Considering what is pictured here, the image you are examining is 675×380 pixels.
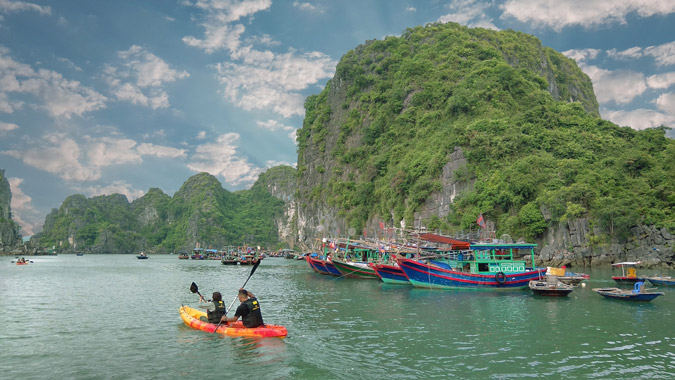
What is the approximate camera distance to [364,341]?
13445 millimetres

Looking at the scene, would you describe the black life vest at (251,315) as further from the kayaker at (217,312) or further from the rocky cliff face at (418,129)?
the rocky cliff face at (418,129)

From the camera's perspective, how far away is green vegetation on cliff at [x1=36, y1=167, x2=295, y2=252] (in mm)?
156375

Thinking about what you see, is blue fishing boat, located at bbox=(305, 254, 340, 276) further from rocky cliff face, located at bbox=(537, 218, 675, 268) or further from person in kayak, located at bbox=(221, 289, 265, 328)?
person in kayak, located at bbox=(221, 289, 265, 328)

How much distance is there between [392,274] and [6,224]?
127955mm

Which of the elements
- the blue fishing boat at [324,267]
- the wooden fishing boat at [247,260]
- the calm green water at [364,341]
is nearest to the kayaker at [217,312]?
the calm green water at [364,341]

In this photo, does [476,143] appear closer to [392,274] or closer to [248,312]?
[392,274]

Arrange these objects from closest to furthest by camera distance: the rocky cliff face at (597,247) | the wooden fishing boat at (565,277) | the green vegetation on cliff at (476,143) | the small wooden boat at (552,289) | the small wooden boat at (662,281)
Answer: the small wooden boat at (552,289) → the small wooden boat at (662,281) → the wooden fishing boat at (565,277) → the rocky cliff face at (597,247) → the green vegetation on cliff at (476,143)

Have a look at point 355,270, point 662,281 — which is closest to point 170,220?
point 355,270

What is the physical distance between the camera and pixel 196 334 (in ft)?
48.0

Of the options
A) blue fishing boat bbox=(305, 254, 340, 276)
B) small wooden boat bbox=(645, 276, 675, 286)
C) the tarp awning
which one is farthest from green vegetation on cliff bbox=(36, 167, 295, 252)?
small wooden boat bbox=(645, 276, 675, 286)

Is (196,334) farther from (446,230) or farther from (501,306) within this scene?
(446,230)

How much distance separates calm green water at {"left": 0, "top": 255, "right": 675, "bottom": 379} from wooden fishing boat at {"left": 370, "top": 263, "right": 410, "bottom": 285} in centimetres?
706

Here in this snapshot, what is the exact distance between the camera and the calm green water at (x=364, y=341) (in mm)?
10617

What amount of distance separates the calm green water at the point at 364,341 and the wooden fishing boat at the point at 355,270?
1258 cm
